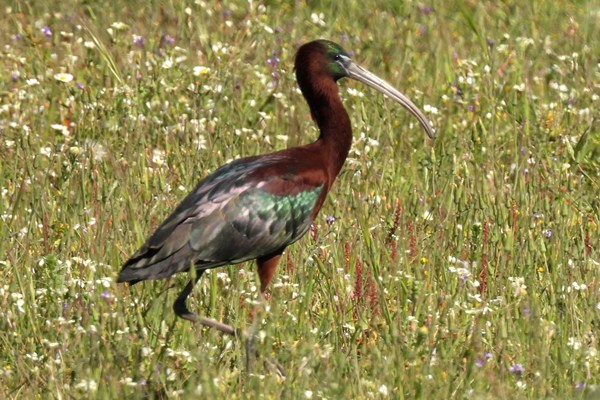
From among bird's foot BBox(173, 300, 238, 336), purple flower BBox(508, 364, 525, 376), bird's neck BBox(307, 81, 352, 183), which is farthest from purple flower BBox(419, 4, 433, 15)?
purple flower BBox(508, 364, 525, 376)

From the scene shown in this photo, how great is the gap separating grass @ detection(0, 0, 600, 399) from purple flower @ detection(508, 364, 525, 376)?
1 centimetres

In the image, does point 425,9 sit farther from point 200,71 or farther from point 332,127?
point 332,127

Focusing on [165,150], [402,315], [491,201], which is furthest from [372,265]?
[165,150]

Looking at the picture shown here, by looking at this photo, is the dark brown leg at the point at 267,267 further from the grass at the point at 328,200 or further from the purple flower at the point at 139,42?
the purple flower at the point at 139,42

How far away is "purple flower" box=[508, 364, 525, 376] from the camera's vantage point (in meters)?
4.83

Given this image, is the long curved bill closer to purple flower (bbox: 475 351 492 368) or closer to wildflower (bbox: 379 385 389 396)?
purple flower (bbox: 475 351 492 368)

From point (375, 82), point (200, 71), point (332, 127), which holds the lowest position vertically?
point (332, 127)

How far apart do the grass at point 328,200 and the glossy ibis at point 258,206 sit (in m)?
0.12

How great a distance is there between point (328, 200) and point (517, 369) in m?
2.39

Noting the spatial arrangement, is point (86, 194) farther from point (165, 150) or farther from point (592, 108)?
point (592, 108)

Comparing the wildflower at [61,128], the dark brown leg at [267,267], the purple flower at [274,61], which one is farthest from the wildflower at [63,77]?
the dark brown leg at [267,267]

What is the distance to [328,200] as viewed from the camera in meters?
7.09

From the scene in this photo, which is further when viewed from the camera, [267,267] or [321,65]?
[321,65]

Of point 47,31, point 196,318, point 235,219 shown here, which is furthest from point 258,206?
point 47,31
